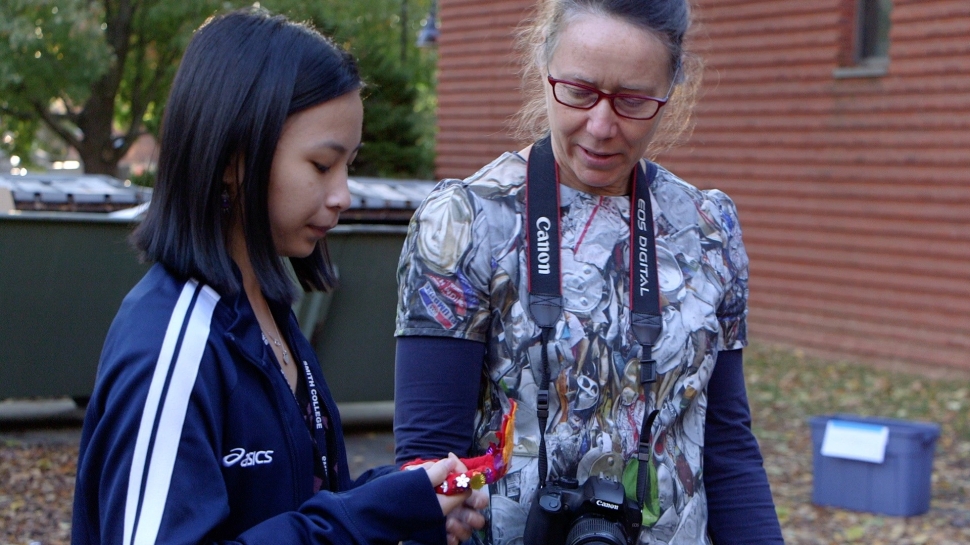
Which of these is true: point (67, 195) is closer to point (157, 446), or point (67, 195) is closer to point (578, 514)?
point (578, 514)

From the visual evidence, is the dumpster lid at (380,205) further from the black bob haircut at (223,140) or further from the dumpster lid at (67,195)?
the black bob haircut at (223,140)

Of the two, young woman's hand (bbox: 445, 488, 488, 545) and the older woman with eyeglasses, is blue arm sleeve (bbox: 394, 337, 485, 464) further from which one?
young woman's hand (bbox: 445, 488, 488, 545)

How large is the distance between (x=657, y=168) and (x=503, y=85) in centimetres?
1291

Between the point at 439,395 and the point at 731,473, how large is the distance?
667mm

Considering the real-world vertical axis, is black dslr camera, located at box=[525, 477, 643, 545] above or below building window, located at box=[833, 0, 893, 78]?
below

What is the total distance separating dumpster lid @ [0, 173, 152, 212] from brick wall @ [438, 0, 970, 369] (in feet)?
18.0

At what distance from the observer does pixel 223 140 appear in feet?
5.45

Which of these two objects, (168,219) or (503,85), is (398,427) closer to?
(168,219)

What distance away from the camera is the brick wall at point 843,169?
31.0 ft

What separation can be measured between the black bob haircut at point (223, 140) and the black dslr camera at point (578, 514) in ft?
1.95

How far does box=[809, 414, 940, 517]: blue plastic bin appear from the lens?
5996mm

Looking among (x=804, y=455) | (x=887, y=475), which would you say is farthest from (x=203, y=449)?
(x=804, y=455)

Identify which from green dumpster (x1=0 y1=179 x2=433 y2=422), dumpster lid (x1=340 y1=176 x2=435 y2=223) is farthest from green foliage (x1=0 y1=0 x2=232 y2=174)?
green dumpster (x1=0 y1=179 x2=433 y2=422)

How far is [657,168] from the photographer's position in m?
2.30
